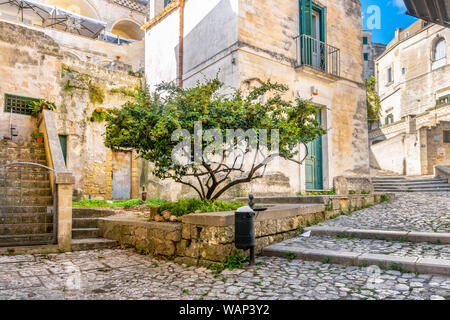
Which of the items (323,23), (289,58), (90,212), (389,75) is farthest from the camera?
(389,75)

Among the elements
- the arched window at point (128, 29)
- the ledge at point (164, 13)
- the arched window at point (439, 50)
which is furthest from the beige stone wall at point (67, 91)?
the arched window at point (439, 50)

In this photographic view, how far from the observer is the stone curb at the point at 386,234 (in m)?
5.08

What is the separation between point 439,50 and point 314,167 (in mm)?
25753

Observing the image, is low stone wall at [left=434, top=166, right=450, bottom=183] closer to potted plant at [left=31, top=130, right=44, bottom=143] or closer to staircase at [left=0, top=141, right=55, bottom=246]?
staircase at [left=0, top=141, right=55, bottom=246]

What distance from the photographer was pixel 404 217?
23.5 ft

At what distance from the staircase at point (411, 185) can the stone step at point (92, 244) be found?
11222 mm

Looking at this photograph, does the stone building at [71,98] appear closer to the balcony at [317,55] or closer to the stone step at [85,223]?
the stone step at [85,223]

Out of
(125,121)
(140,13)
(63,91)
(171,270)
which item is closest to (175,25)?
(63,91)

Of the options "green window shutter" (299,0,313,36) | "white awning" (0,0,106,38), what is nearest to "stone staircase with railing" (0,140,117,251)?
"green window shutter" (299,0,313,36)

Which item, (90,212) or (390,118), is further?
(390,118)

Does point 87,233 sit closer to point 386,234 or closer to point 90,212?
point 90,212

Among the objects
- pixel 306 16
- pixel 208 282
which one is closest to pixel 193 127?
pixel 208 282

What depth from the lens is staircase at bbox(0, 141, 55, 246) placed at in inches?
243
